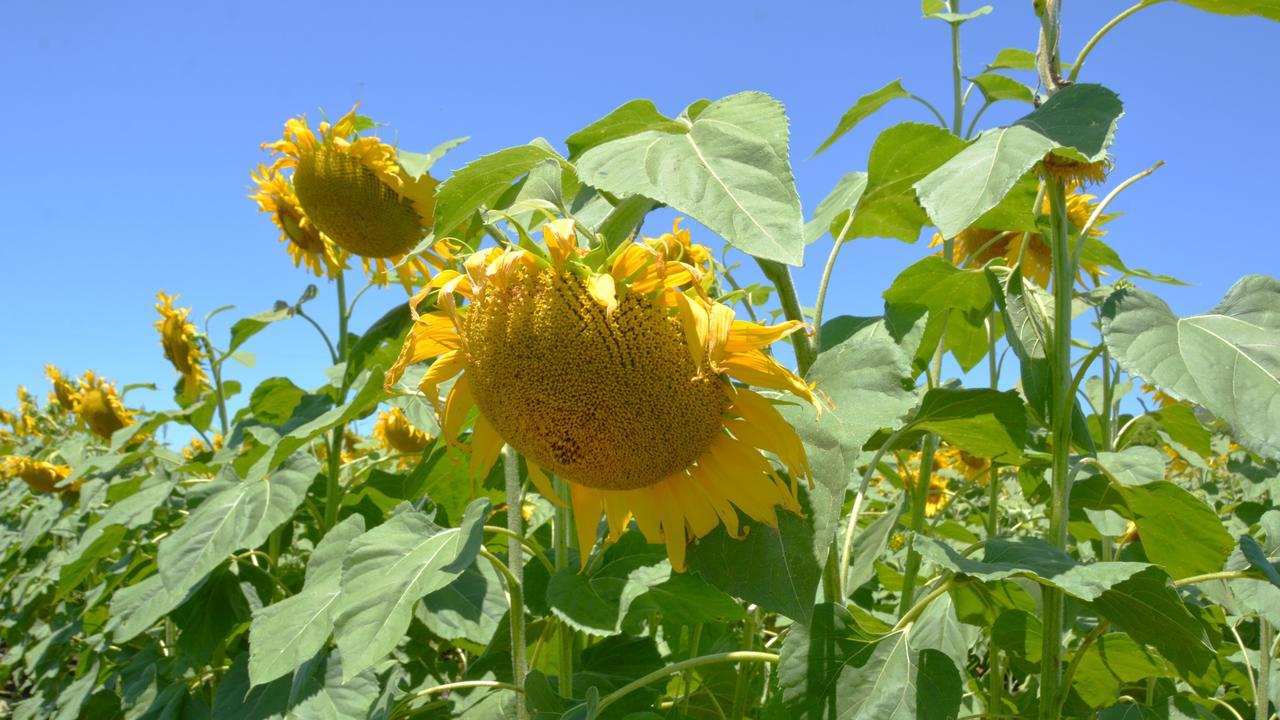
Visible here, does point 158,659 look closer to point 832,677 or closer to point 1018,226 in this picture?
point 832,677

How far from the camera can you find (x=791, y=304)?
126 centimetres

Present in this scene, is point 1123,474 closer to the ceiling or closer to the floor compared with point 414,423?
closer to the floor

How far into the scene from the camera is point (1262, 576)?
1.42 m

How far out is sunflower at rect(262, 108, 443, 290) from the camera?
8.66 feet

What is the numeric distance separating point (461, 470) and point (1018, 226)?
123cm

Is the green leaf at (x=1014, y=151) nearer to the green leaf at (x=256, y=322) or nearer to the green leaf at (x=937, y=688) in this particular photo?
the green leaf at (x=937, y=688)

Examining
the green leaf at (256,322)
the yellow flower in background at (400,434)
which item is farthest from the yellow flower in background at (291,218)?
the yellow flower in background at (400,434)

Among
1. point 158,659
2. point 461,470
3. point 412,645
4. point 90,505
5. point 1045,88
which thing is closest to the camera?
point 1045,88

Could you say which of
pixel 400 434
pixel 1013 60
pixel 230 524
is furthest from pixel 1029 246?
pixel 400 434

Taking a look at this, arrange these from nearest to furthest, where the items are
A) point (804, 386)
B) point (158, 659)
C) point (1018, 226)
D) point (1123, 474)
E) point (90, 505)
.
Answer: point (804, 386)
point (1018, 226)
point (1123, 474)
point (158, 659)
point (90, 505)

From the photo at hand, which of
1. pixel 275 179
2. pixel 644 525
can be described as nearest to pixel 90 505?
pixel 275 179

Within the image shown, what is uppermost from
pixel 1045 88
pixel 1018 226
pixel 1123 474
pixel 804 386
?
pixel 1045 88

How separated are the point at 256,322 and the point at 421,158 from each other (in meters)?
1.70

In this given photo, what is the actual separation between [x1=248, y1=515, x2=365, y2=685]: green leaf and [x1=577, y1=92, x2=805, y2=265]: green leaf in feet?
2.86
